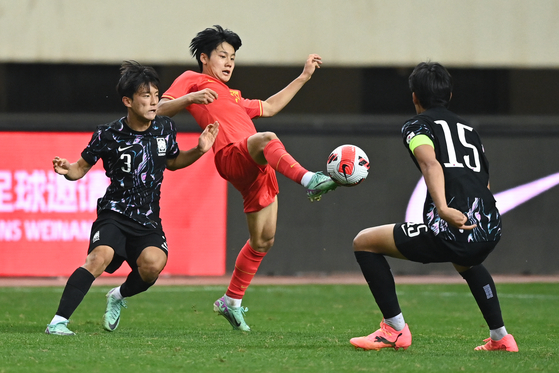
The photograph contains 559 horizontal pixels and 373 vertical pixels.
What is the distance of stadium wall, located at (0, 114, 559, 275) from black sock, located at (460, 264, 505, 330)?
7.80 m

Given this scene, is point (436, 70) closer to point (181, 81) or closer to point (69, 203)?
point (181, 81)

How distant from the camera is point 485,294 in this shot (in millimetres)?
4848

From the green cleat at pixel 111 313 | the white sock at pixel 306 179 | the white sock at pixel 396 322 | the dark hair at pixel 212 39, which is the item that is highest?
the dark hair at pixel 212 39

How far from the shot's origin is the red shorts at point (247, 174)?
19.2 ft

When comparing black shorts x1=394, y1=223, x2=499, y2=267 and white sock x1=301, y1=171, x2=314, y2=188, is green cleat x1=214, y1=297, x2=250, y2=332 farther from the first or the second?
black shorts x1=394, y1=223, x2=499, y2=267

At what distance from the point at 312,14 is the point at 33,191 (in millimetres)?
6066

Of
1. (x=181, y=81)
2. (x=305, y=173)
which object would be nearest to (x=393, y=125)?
(x=181, y=81)

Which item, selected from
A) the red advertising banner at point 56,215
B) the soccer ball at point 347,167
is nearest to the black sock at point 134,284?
the soccer ball at point 347,167

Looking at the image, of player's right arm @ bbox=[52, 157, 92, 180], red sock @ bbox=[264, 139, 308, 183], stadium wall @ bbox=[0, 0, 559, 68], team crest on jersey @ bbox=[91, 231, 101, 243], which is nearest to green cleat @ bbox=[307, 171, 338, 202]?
red sock @ bbox=[264, 139, 308, 183]

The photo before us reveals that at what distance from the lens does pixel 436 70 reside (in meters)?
4.79

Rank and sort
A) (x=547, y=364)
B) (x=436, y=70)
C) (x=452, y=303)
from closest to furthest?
1. (x=547, y=364)
2. (x=436, y=70)
3. (x=452, y=303)

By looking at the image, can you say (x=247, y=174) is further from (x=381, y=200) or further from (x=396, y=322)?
(x=381, y=200)

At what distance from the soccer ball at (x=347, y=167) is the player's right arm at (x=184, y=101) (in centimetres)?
109

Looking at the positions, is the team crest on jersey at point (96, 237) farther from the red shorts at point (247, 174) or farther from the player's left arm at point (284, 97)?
the player's left arm at point (284, 97)
